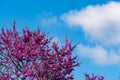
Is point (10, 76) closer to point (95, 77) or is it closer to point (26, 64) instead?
point (26, 64)

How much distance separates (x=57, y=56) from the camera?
72.7ft

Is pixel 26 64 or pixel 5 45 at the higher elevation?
pixel 5 45

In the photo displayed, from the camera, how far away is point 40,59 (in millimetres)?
21703

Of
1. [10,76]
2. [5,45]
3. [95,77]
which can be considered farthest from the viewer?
[95,77]

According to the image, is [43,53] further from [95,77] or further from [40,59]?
[95,77]

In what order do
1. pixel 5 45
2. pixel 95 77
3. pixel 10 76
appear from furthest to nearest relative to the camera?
1. pixel 95 77
2. pixel 5 45
3. pixel 10 76

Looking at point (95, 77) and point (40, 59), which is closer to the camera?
point (40, 59)

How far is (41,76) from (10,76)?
1638 mm

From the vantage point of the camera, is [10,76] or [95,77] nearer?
[10,76]

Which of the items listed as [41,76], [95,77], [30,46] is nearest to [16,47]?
[30,46]

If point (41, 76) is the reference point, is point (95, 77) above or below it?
above

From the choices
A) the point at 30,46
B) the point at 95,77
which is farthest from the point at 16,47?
the point at 95,77

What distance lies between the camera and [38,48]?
2222 cm

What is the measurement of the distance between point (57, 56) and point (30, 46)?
160 centimetres
